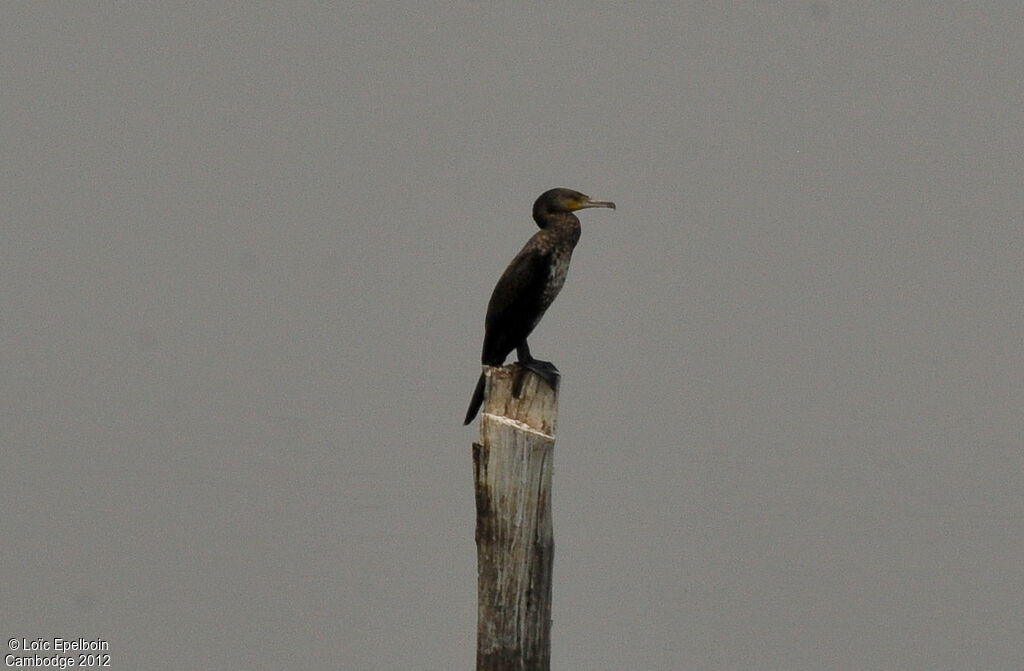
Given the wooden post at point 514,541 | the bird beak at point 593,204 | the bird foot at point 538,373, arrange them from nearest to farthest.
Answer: the wooden post at point 514,541
the bird foot at point 538,373
the bird beak at point 593,204

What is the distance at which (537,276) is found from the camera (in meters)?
5.32

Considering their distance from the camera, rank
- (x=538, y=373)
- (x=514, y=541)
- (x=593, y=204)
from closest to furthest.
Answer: (x=514, y=541) → (x=538, y=373) → (x=593, y=204)

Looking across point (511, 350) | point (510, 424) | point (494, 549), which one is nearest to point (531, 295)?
point (511, 350)

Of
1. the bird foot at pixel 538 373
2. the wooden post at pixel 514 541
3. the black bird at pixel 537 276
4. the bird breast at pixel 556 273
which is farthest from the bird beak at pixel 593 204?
the wooden post at pixel 514 541

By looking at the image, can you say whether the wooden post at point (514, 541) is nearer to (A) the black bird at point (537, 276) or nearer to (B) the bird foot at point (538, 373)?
(B) the bird foot at point (538, 373)

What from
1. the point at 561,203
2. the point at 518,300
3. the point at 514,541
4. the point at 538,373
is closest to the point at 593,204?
the point at 561,203

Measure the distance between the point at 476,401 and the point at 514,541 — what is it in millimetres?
835

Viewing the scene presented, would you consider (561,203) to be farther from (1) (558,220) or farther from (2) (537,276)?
(2) (537,276)

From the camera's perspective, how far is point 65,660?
18.6 ft

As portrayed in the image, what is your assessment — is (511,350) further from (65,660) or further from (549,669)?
(65,660)

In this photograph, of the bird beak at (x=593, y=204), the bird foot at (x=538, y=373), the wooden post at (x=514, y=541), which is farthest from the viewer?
the bird beak at (x=593, y=204)

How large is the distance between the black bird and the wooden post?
489mm

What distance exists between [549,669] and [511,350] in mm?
1566

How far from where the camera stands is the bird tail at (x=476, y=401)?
5.41 m
